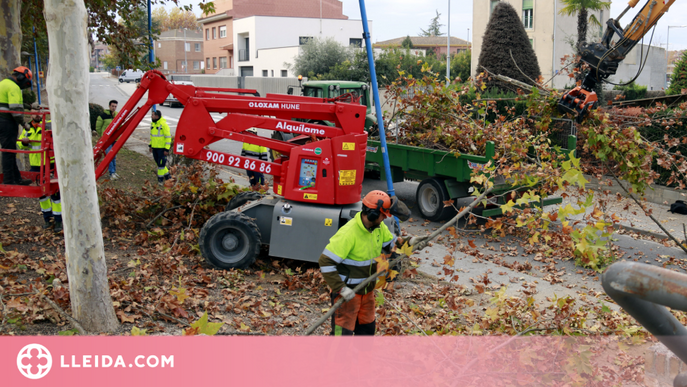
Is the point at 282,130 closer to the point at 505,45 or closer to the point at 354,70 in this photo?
the point at 505,45

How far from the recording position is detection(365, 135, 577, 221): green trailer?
34.2 ft

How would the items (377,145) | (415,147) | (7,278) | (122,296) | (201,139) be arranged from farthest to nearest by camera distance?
1. (377,145)
2. (415,147)
3. (201,139)
4. (7,278)
5. (122,296)

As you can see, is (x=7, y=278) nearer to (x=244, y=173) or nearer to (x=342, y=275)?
(x=342, y=275)

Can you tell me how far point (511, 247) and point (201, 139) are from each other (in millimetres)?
5544

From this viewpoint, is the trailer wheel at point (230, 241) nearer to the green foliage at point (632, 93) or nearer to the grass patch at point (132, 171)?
the grass patch at point (132, 171)

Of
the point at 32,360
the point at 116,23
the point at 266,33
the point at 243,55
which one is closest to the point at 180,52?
the point at 243,55

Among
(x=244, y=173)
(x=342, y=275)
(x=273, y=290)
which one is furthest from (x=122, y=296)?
(x=244, y=173)

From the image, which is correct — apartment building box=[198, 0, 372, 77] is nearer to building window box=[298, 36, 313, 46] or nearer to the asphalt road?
building window box=[298, 36, 313, 46]

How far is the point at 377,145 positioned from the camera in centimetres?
1276

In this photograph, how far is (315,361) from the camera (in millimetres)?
4980

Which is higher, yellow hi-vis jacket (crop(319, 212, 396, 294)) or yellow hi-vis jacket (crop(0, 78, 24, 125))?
yellow hi-vis jacket (crop(0, 78, 24, 125))

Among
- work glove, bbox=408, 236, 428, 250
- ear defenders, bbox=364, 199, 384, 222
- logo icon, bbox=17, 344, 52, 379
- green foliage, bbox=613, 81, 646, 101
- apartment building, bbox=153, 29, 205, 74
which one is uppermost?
apartment building, bbox=153, 29, 205, 74

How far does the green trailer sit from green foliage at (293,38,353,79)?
1164 inches

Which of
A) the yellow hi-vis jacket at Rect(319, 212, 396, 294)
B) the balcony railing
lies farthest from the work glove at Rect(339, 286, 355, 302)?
the balcony railing
